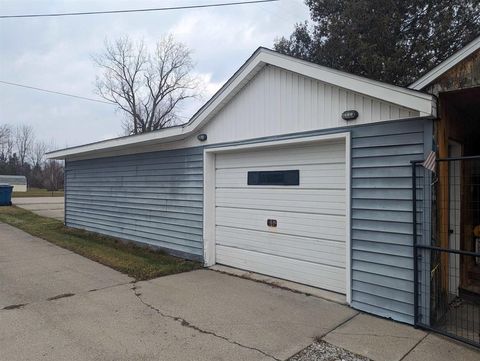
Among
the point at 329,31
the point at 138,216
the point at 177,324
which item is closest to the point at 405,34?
the point at 329,31

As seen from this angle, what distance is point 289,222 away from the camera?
18.7 ft

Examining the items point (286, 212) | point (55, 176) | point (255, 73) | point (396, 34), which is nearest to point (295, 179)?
point (286, 212)

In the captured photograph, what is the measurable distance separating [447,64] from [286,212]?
117 inches

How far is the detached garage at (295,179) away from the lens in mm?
4230

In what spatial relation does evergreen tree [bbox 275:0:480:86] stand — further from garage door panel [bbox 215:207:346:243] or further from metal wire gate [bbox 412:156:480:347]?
garage door panel [bbox 215:207:346:243]

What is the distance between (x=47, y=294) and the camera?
5.11m

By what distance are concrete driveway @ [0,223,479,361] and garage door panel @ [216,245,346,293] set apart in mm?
401

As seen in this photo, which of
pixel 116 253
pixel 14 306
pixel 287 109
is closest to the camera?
pixel 14 306

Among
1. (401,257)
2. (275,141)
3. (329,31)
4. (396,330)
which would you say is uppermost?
(329,31)

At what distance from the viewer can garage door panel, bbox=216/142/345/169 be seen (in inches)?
201

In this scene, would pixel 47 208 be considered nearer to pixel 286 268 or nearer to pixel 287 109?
pixel 286 268

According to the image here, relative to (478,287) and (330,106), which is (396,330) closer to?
(478,287)

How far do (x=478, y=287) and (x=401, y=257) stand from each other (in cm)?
192

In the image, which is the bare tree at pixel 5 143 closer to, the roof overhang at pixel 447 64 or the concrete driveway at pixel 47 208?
the concrete driveway at pixel 47 208
